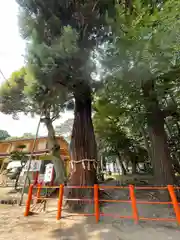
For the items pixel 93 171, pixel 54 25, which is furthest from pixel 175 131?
pixel 54 25

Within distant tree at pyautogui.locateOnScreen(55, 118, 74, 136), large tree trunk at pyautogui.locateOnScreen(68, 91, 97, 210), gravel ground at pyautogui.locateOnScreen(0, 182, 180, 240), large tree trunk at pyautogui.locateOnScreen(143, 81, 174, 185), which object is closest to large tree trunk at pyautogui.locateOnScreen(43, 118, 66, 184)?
large tree trunk at pyautogui.locateOnScreen(68, 91, 97, 210)

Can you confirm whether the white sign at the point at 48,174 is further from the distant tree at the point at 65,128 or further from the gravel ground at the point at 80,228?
the distant tree at the point at 65,128

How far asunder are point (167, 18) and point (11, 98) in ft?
26.7

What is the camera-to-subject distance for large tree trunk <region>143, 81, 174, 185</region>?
14.1 ft

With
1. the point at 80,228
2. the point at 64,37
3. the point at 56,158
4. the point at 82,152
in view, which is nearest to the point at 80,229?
the point at 80,228

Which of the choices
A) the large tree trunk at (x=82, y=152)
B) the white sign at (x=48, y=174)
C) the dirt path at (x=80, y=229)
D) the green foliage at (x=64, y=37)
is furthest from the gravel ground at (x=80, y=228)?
the green foliage at (x=64, y=37)

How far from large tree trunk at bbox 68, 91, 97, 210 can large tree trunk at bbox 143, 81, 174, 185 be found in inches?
77.5

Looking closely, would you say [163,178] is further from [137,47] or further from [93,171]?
[137,47]

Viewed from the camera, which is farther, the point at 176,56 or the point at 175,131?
the point at 175,131

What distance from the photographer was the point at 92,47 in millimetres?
4672

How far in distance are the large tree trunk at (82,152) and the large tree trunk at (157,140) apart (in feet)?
6.46

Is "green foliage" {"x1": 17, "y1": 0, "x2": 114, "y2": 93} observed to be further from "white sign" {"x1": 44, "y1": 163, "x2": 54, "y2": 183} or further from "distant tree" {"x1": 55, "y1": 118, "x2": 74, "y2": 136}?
"distant tree" {"x1": 55, "y1": 118, "x2": 74, "y2": 136}

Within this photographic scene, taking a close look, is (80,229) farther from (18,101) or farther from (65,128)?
(65,128)

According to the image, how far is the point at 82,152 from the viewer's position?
4.44 metres
